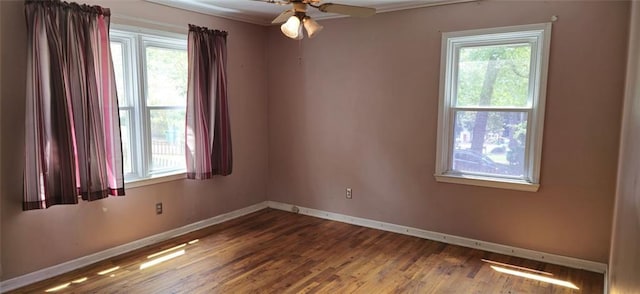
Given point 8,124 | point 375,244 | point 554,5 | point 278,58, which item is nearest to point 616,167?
point 554,5

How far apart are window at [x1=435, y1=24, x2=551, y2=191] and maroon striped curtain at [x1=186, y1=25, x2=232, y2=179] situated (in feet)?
7.64

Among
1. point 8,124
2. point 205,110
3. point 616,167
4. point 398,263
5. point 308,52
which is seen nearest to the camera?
point 8,124

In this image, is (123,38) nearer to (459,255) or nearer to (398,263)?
(398,263)

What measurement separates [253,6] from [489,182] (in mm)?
2936

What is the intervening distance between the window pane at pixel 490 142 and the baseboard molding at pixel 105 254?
273 cm

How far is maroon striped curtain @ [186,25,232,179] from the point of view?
414 centimetres

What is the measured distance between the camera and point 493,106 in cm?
373

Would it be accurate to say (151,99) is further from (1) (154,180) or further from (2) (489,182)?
(2) (489,182)

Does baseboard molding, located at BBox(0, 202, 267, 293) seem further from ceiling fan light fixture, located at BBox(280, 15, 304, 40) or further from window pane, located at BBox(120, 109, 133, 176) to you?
ceiling fan light fixture, located at BBox(280, 15, 304, 40)

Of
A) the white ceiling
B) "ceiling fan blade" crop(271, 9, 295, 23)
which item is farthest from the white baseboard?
"ceiling fan blade" crop(271, 9, 295, 23)

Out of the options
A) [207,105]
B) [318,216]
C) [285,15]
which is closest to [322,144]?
[318,216]

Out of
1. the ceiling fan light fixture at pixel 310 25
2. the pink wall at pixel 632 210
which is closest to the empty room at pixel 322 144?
the ceiling fan light fixture at pixel 310 25

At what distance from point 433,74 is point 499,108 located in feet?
2.31

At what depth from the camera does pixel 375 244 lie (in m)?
4.02
